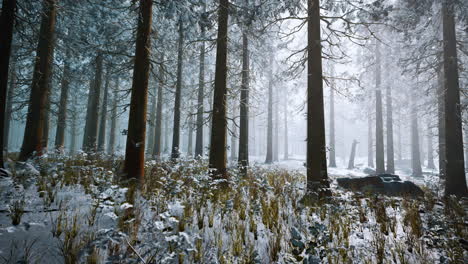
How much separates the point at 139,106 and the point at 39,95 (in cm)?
538

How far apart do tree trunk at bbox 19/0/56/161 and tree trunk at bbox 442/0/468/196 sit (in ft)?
46.7

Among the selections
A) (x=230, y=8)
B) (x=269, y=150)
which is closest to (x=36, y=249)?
(x=230, y=8)

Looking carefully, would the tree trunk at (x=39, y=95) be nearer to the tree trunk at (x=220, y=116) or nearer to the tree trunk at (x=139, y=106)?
the tree trunk at (x=139, y=106)

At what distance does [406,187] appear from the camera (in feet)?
24.5

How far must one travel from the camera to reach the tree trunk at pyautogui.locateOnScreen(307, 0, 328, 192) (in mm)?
5820

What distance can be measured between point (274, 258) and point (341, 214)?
2.42 m

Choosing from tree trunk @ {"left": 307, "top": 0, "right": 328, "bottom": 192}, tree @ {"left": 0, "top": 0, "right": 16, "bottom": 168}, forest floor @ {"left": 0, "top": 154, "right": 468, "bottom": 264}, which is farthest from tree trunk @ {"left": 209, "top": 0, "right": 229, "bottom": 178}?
tree @ {"left": 0, "top": 0, "right": 16, "bottom": 168}

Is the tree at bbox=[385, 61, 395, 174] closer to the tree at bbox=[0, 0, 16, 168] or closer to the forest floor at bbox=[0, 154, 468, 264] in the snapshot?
the forest floor at bbox=[0, 154, 468, 264]

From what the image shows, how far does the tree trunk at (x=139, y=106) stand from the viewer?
213 inches

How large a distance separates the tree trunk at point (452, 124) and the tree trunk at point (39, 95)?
1423 cm

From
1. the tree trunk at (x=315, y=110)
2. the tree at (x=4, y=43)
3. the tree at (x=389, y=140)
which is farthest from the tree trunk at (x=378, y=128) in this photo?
the tree at (x=4, y=43)

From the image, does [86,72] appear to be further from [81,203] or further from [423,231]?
[423,231]

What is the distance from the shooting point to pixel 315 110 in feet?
19.4

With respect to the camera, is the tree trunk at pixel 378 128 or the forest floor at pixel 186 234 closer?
the forest floor at pixel 186 234
